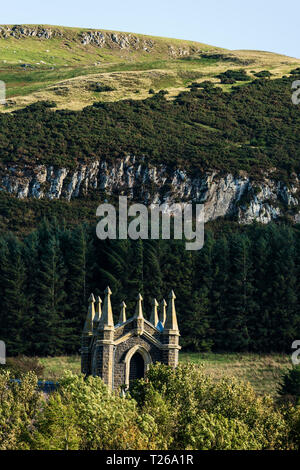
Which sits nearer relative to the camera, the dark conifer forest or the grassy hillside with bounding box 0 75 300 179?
the dark conifer forest

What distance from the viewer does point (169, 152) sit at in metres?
123

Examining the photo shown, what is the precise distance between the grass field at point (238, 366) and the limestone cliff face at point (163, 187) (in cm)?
4211

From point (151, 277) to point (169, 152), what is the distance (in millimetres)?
49911

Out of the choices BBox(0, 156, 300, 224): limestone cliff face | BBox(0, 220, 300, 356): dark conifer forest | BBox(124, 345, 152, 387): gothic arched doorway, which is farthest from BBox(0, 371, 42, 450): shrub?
BBox(0, 156, 300, 224): limestone cliff face

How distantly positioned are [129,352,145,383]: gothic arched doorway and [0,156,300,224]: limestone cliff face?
227 feet

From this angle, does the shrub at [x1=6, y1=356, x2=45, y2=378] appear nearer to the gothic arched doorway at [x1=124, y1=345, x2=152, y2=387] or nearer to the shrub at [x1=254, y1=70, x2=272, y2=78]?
the gothic arched doorway at [x1=124, y1=345, x2=152, y2=387]

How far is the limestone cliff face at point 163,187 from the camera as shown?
366ft

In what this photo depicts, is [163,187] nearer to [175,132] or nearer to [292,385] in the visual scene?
[175,132]

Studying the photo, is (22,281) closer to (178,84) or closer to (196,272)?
(196,272)

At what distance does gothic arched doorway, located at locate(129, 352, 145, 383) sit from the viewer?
40656mm

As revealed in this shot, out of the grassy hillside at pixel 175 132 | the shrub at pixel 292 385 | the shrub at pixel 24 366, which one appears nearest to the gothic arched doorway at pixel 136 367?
the shrub at pixel 292 385

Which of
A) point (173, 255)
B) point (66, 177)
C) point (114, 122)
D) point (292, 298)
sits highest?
point (114, 122)

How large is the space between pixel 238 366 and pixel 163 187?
53566mm
